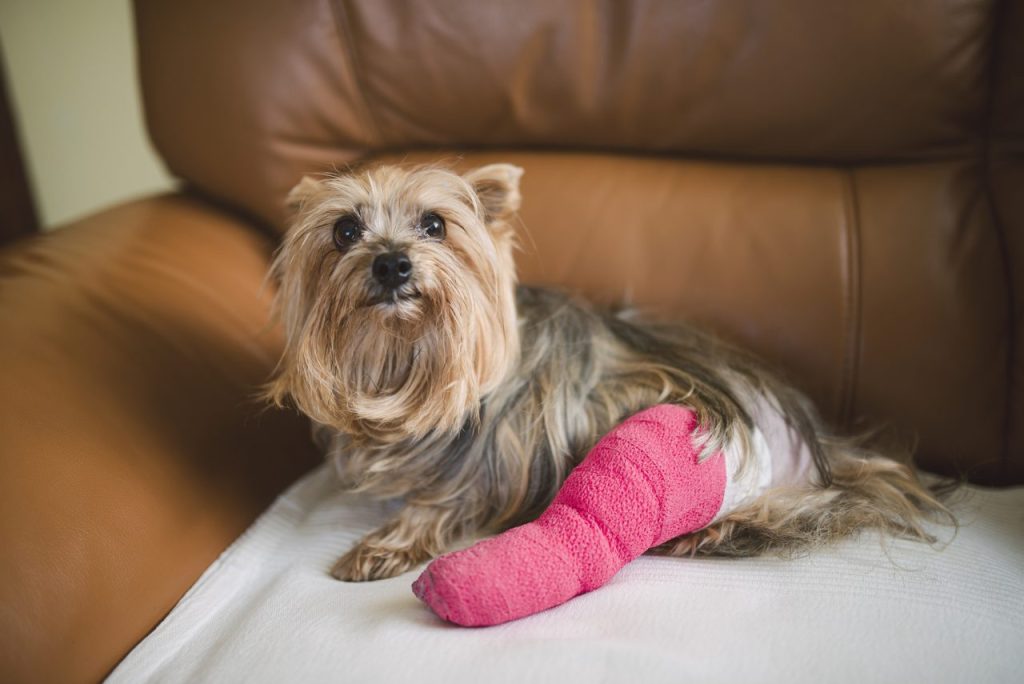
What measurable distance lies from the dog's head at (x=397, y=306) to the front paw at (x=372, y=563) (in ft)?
0.62

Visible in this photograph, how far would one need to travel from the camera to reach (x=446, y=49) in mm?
1694

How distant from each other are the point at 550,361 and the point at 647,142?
0.56 meters

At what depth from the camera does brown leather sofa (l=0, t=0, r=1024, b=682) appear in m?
1.35

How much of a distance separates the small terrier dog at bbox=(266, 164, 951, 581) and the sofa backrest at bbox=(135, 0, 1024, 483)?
0.21m

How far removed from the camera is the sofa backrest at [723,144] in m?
1.48

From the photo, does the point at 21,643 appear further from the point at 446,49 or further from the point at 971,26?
the point at 971,26

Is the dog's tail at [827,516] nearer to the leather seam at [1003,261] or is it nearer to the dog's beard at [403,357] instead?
the leather seam at [1003,261]

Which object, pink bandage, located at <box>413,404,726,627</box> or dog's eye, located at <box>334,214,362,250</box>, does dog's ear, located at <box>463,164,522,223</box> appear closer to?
dog's eye, located at <box>334,214,362,250</box>

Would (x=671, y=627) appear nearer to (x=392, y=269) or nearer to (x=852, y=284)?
(x=392, y=269)

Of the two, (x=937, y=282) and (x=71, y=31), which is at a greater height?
(x=71, y=31)

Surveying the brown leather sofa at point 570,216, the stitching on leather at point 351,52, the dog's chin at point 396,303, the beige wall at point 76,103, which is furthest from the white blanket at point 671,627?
the beige wall at point 76,103

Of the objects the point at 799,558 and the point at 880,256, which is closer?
the point at 799,558

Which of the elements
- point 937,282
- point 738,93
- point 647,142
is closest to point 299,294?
point 647,142

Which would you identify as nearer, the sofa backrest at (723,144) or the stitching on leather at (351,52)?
the sofa backrest at (723,144)
